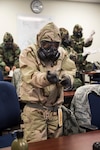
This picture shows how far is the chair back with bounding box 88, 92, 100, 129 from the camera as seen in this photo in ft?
7.63

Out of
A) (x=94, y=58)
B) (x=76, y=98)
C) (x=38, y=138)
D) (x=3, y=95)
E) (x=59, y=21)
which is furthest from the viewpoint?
(x=94, y=58)

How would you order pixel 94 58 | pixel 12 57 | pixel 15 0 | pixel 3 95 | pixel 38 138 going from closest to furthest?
1. pixel 38 138
2. pixel 3 95
3. pixel 12 57
4. pixel 15 0
5. pixel 94 58

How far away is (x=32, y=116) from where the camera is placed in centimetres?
186

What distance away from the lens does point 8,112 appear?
217 centimetres

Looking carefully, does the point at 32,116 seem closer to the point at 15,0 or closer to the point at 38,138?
the point at 38,138

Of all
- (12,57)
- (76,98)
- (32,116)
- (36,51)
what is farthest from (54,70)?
(12,57)

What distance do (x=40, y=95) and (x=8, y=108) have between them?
0.45 metres

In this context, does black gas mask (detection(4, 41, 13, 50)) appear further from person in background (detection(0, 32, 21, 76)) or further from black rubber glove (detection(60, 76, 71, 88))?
black rubber glove (detection(60, 76, 71, 88))

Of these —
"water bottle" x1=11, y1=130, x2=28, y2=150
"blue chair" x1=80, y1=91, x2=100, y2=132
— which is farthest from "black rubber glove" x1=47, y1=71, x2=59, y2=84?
"blue chair" x1=80, y1=91, x2=100, y2=132

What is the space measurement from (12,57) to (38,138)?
152 inches

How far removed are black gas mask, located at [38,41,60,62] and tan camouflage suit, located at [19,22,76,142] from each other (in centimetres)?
3

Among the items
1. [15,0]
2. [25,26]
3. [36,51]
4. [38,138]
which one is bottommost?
[38,138]

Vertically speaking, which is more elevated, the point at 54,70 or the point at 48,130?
the point at 54,70

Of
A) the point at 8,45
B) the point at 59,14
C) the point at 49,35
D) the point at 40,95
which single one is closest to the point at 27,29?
the point at 59,14
